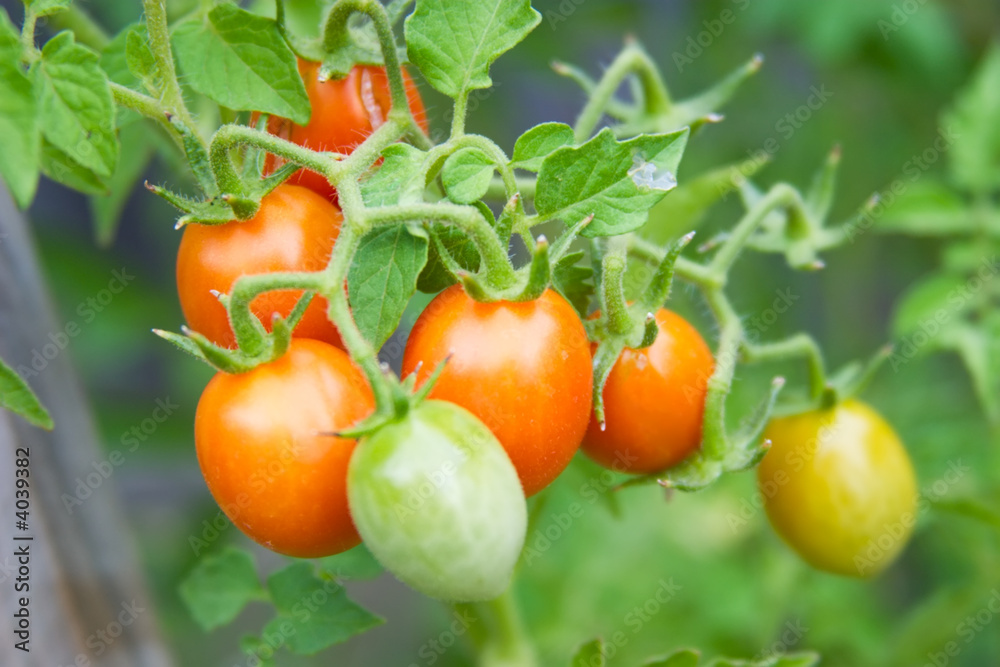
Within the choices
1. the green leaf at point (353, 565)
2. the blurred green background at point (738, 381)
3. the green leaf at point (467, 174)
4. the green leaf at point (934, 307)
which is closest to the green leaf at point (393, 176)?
the green leaf at point (467, 174)

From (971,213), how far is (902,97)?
75cm

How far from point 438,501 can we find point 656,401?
28cm

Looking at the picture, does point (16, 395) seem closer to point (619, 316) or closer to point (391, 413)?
point (391, 413)

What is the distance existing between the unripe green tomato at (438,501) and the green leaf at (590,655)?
0.29 m

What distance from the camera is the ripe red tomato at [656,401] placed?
769 millimetres

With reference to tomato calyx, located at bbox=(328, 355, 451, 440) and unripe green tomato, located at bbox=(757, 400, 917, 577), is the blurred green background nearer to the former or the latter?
unripe green tomato, located at bbox=(757, 400, 917, 577)

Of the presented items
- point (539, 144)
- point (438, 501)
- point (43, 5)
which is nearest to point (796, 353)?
point (539, 144)

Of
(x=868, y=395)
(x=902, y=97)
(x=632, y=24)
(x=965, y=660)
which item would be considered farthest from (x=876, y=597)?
(x=632, y=24)

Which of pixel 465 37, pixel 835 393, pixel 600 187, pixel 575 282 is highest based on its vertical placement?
pixel 465 37

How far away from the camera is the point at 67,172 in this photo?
75 centimetres

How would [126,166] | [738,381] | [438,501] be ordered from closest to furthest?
1. [438,501]
2. [126,166]
3. [738,381]

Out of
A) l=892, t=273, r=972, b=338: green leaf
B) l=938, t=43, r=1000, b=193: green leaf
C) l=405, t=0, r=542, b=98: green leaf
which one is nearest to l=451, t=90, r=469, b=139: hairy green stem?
l=405, t=0, r=542, b=98: green leaf

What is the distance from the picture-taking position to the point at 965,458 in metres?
1.41

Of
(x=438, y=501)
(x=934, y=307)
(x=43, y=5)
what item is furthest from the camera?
(x=934, y=307)
